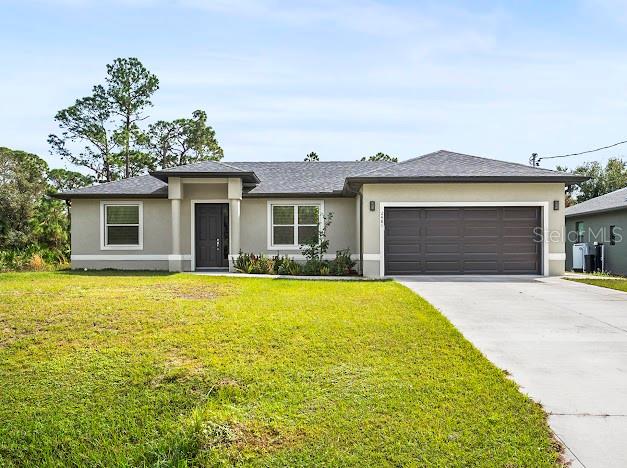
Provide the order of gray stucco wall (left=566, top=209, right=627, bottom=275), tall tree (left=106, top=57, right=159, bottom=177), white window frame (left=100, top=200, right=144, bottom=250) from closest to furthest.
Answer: white window frame (left=100, top=200, right=144, bottom=250) < gray stucco wall (left=566, top=209, right=627, bottom=275) < tall tree (left=106, top=57, right=159, bottom=177)

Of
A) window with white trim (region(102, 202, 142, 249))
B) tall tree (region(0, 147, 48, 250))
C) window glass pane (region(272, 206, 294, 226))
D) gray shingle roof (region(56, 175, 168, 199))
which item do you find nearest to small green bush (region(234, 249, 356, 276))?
window glass pane (region(272, 206, 294, 226))

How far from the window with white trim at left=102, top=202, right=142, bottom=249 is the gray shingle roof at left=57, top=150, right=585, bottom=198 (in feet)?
2.02

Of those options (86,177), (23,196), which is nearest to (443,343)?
(23,196)

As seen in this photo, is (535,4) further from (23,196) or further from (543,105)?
(23,196)

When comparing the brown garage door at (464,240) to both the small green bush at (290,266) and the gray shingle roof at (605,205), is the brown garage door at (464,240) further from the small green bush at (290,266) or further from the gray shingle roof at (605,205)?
the gray shingle roof at (605,205)

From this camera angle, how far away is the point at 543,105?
19406mm

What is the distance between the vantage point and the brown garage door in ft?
46.0

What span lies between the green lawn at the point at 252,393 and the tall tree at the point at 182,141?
1171 inches

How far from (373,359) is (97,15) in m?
10.7

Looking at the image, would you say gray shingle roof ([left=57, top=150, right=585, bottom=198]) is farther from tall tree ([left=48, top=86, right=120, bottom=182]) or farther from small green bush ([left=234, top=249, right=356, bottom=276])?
tall tree ([left=48, top=86, right=120, bottom=182])

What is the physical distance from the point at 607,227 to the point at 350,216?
12.0 m

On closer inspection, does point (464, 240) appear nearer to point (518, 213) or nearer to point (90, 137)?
point (518, 213)

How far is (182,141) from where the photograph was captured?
35438mm

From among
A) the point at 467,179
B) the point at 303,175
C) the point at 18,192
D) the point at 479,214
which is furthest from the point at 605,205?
the point at 18,192
